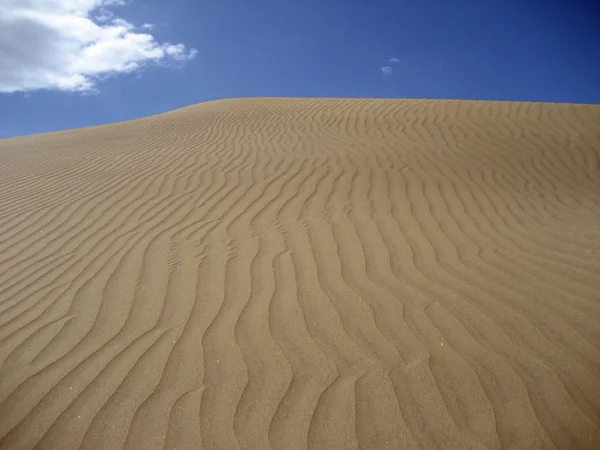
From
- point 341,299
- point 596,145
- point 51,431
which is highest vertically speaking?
point 596,145

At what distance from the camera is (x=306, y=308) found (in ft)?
10.2

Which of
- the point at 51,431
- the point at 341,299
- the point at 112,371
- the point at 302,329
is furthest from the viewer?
the point at 341,299

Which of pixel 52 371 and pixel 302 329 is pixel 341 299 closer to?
pixel 302 329

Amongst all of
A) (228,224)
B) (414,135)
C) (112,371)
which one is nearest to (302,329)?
(112,371)

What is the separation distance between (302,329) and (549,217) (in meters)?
3.22

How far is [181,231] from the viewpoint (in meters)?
4.59

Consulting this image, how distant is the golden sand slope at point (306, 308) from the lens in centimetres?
221

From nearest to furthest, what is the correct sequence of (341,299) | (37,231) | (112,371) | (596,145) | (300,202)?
(112,371)
(341,299)
(37,231)
(300,202)
(596,145)

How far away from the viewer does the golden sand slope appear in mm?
2209

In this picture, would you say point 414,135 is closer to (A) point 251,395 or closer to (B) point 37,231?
(B) point 37,231

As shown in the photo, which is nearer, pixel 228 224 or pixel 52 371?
pixel 52 371

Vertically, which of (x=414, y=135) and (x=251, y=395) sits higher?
(x=414, y=135)

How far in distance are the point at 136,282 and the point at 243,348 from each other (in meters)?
1.30

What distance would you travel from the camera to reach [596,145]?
787cm
